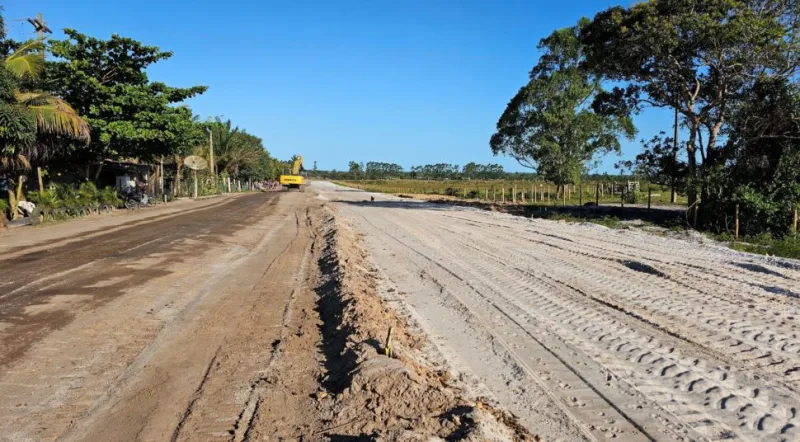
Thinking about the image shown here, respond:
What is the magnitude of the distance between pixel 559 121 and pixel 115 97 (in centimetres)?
2374

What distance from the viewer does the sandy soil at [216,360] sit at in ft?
12.7

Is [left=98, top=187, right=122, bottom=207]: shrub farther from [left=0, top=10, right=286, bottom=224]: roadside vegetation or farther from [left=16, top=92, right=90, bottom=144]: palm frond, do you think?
[left=16, top=92, right=90, bottom=144]: palm frond

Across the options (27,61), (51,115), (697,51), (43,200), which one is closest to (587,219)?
(697,51)

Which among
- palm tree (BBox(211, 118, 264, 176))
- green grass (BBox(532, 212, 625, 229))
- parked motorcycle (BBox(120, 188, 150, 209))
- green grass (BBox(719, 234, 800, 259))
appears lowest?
green grass (BBox(719, 234, 800, 259))

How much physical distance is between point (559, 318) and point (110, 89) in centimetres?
2212

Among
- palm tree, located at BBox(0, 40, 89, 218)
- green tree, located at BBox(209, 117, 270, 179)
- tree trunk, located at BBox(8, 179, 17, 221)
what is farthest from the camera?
green tree, located at BBox(209, 117, 270, 179)

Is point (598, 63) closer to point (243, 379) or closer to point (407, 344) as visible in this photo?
point (407, 344)

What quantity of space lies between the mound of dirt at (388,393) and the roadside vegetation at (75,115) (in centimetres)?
1518

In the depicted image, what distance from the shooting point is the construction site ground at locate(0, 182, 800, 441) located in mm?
3977

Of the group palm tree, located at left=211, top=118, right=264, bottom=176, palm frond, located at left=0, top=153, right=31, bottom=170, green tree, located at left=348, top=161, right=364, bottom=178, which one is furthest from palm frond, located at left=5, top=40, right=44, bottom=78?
green tree, located at left=348, top=161, right=364, bottom=178

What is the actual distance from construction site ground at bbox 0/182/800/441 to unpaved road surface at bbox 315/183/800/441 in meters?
0.03

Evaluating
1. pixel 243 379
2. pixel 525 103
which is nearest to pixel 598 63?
pixel 525 103

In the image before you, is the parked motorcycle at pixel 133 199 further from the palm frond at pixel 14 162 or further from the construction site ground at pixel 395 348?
the construction site ground at pixel 395 348

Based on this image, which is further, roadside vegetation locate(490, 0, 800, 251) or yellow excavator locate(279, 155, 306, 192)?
yellow excavator locate(279, 155, 306, 192)
